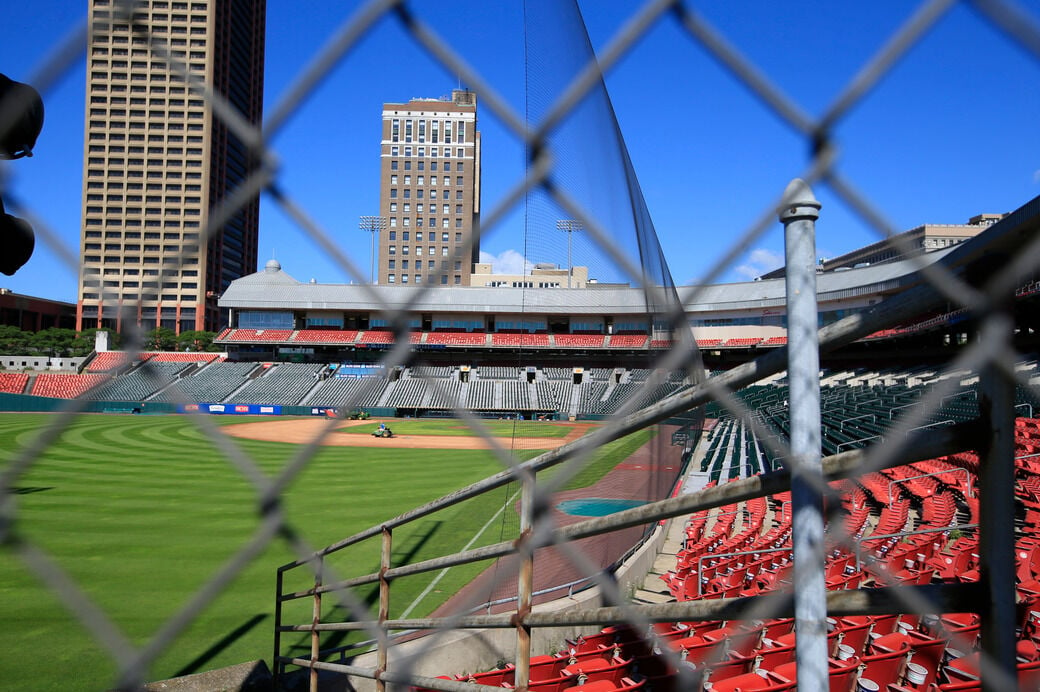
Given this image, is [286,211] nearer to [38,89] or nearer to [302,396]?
[38,89]

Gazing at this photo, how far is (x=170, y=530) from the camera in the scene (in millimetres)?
10469

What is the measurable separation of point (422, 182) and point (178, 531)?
7972 cm

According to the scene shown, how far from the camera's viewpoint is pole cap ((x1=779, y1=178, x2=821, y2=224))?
2.57 ft

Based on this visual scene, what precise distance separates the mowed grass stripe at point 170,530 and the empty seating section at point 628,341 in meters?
0.94

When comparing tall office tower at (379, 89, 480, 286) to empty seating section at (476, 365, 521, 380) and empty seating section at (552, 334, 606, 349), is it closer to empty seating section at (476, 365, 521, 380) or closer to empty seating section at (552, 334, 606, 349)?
empty seating section at (476, 365, 521, 380)

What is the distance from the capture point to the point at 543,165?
0.91 metres

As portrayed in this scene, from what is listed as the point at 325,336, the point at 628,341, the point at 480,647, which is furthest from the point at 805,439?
the point at 325,336

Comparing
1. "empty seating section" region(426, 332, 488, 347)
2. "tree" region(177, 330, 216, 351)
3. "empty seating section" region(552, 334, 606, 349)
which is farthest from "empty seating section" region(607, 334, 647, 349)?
"empty seating section" region(426, 332, 488, 347)

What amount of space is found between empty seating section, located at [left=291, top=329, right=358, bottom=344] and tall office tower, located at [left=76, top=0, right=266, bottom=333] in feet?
134

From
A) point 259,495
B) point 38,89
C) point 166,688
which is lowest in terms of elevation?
point 166,688

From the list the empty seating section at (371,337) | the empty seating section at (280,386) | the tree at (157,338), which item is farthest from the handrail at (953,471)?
the empty seating section at (280,386)

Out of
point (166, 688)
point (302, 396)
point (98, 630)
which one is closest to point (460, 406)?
point (98, 630)

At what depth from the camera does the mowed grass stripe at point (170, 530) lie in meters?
5.94

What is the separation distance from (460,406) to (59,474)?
18.2m
